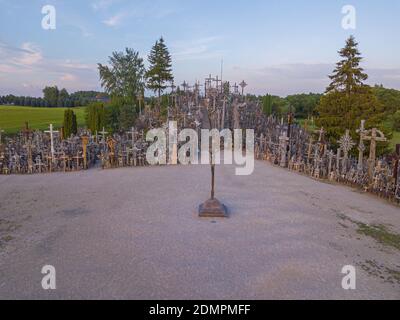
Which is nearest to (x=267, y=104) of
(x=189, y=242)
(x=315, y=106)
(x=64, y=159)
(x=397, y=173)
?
(x=315, y=106)

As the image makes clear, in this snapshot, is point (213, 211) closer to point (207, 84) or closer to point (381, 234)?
point (381, 234)

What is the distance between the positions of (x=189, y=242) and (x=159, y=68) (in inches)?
1222

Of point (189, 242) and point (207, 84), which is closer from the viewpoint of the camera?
point (189, 242)

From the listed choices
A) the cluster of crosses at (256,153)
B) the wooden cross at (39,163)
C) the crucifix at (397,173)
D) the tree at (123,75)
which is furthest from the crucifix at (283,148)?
the tree at (123,75)

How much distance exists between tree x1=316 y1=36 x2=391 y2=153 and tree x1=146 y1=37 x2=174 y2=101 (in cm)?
1821

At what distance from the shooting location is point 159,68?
3469 cm

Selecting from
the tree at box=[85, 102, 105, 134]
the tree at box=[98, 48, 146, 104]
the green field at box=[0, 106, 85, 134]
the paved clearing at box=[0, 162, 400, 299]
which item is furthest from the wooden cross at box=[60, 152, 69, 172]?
A: the tree at box=[98, 48, 146, 104]

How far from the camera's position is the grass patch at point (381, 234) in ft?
22.2

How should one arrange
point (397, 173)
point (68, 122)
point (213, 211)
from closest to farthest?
point (213, 211) → point (397, 173) → point (68, 122)

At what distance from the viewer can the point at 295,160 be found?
13906 mm

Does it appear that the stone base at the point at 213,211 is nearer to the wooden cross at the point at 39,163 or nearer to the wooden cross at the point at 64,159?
the wooden cross at the point at 64,159

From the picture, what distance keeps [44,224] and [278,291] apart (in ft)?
18.2
